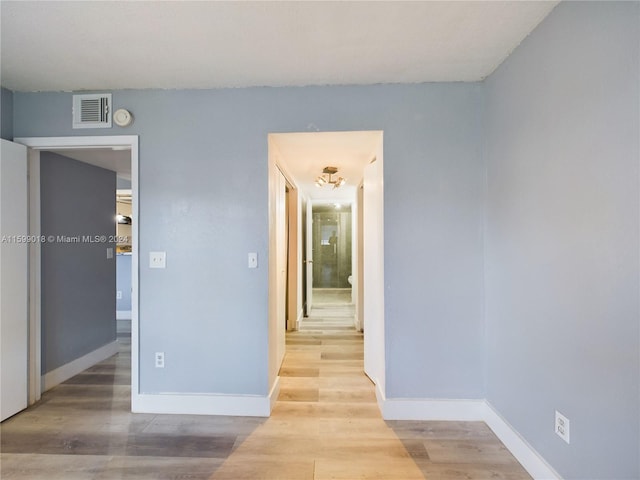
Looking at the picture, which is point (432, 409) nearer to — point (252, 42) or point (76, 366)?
point (252, 42)

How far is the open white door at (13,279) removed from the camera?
204 centimetres

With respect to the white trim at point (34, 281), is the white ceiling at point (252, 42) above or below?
above

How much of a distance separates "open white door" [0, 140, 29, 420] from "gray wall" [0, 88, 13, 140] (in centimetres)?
20

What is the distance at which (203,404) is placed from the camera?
2.12 meters

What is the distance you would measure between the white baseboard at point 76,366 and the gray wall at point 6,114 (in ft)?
6.54

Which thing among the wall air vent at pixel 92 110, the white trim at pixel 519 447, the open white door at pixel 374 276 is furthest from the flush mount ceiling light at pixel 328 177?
the white trim at pixel 519 447

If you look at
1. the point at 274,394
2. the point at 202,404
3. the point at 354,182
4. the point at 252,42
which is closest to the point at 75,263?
the point at 202,404

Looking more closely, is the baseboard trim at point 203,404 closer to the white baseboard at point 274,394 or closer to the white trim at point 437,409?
the white baseboard at point 274,394

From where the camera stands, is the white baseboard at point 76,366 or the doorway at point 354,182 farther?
the white baseboard at point 76,366

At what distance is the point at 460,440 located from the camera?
1.84m

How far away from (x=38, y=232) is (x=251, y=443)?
230cm

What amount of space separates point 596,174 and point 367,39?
1.29 m

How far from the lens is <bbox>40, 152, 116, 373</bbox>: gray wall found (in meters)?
2.60

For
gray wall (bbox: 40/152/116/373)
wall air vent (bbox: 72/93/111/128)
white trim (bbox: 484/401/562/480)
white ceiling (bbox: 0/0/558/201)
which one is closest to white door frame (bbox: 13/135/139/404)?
wall air vent (bbox: 72/93/111/128)
